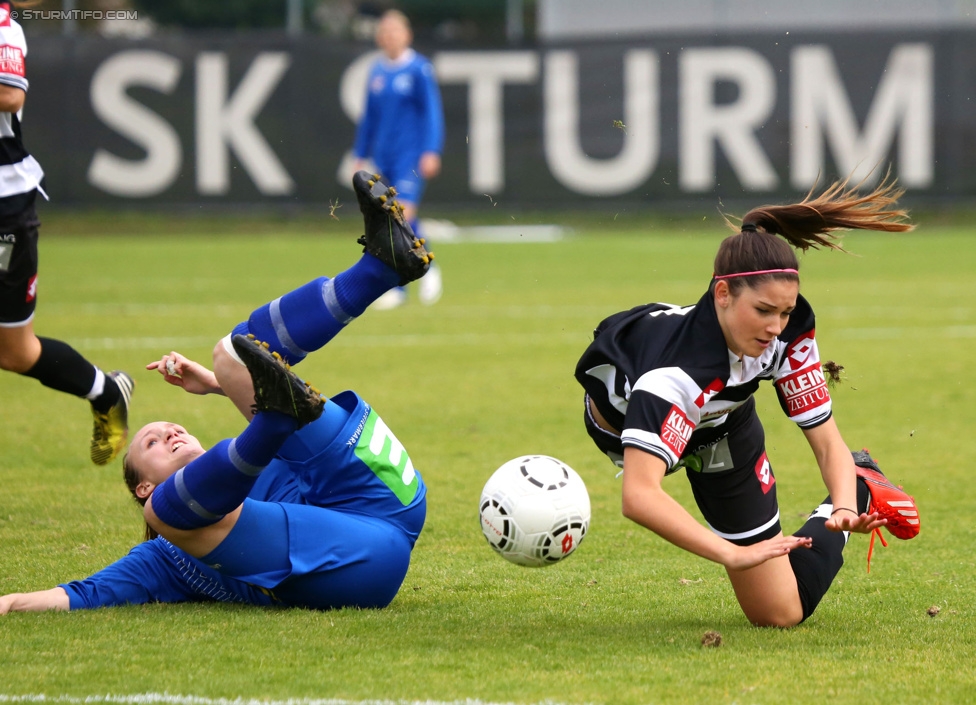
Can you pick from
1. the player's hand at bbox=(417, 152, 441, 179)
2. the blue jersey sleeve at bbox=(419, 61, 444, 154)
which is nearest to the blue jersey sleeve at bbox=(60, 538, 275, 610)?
the player's hand at bbox=(417, 152, 441, 179)

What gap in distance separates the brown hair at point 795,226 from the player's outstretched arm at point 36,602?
2.11 meters

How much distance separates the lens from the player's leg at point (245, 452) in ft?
11.4

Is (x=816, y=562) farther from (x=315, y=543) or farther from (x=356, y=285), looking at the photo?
(x=356, y=285)

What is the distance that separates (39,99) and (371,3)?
9422 millimetres

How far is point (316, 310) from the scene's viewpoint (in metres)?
3.96

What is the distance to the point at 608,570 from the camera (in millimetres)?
4410

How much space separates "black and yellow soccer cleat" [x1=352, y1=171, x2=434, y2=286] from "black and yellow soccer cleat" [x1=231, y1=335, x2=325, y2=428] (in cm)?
57

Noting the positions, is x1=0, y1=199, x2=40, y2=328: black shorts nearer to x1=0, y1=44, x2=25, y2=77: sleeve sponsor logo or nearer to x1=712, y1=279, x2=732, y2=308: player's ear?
x1=0, y1=44, x2=25, y2=77: sleeve sponsor logo

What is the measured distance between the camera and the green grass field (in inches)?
→ 125

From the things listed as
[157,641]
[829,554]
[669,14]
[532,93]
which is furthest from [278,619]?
[669,14]

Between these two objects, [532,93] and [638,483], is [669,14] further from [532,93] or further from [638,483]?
[638,483]

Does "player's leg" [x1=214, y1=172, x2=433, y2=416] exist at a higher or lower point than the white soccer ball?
higher

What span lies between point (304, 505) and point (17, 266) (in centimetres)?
190

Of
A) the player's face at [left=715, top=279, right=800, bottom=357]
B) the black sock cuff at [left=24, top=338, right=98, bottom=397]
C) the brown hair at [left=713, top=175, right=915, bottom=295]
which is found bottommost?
the black sock cuff at [left=24, top=338, right=98, bottom=397]
